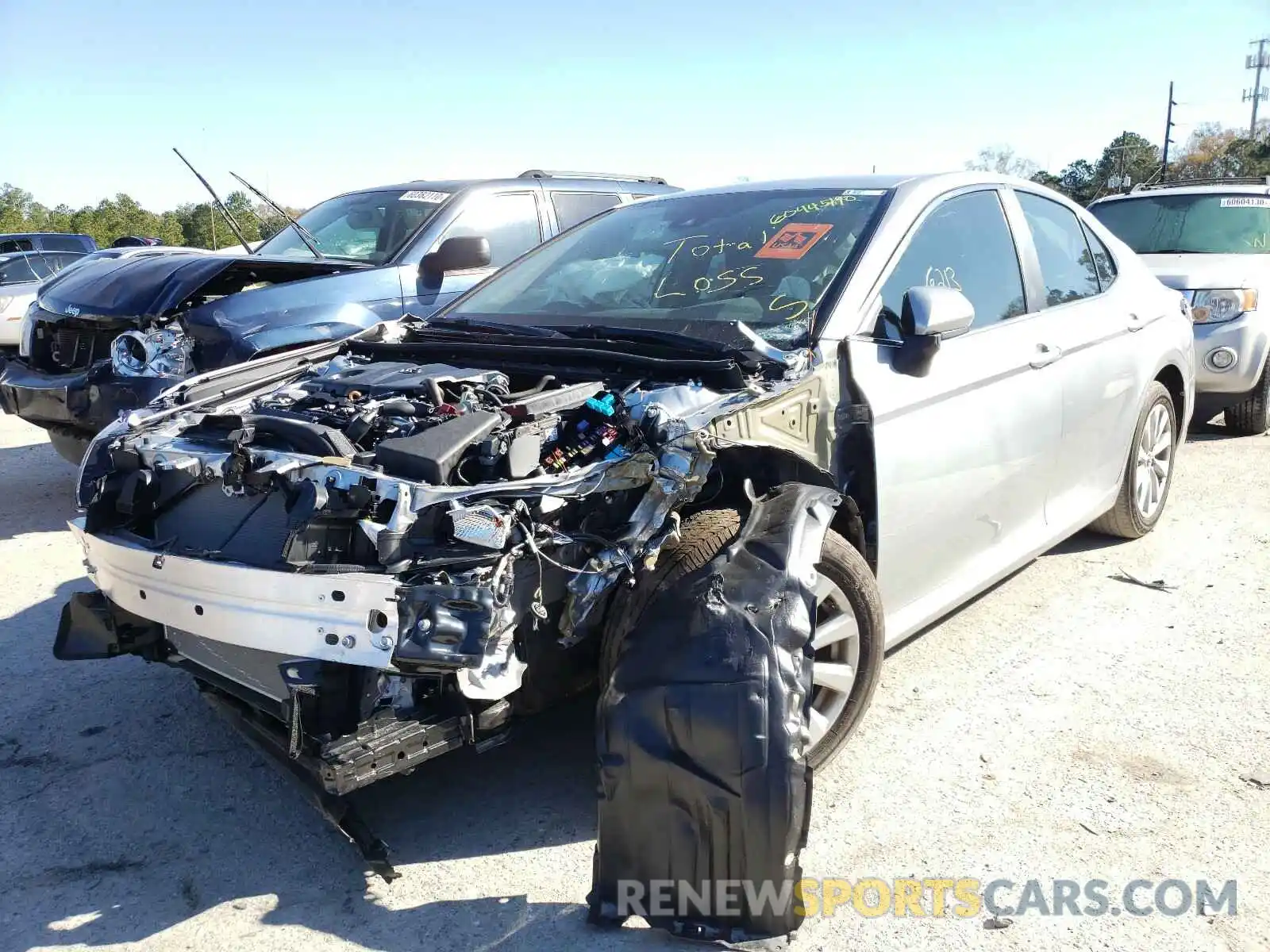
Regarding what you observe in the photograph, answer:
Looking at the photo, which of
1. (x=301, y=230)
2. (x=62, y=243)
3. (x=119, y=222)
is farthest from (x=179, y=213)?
(x=301, y=230)

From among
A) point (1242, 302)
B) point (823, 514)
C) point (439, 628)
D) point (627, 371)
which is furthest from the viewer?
point (1242, 302)

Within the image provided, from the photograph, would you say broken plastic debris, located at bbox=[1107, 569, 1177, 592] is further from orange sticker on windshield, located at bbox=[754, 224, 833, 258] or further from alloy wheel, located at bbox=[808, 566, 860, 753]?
orange sticker on windshield, located at bbox=[754, 224, 833, 258]

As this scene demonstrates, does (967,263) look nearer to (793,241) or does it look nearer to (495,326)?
(793,241)

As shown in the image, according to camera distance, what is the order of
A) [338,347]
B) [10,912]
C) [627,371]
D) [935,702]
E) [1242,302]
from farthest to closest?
[1242,302], [338,347], [935,702], [627,371], [10,912]

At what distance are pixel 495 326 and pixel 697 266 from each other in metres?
0.79

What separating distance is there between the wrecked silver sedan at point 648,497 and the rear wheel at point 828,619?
0.01 metres

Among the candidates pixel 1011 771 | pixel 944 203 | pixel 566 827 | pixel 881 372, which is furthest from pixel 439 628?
pixel 944 203

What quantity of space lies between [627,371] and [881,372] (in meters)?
0.81

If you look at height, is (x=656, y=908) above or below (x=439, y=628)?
below

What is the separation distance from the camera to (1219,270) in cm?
737

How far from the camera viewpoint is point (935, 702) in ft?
11.8

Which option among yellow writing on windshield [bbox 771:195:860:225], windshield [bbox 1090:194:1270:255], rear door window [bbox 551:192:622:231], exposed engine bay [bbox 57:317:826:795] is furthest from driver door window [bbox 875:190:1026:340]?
windshield [bbox 1090:194:1270:255]

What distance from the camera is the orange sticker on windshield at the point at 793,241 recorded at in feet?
11.6

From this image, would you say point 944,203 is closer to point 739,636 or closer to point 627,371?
point 627,371
